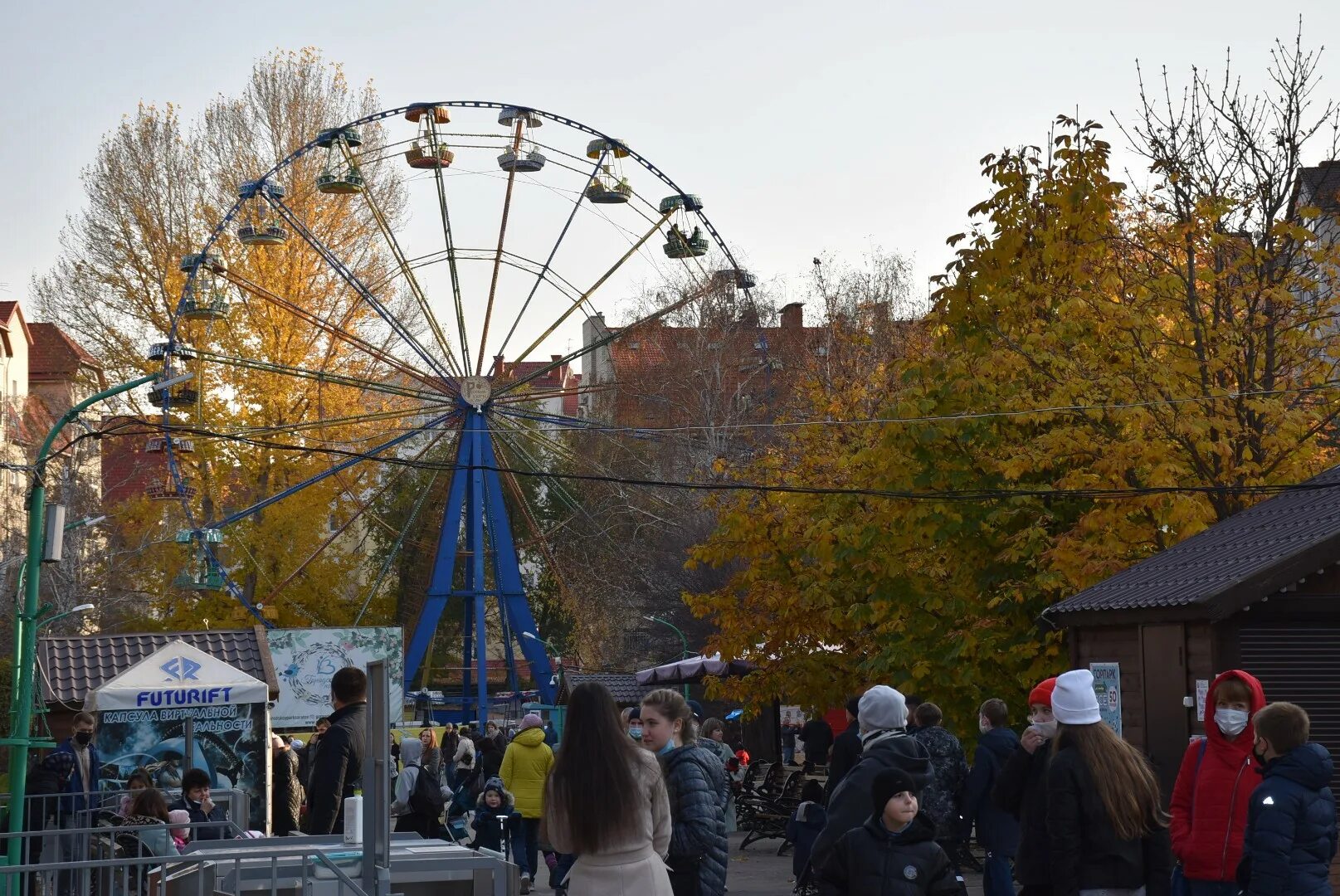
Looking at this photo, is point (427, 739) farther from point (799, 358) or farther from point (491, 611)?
point (491, 611)

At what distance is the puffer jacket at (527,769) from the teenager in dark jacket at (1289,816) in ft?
30.2

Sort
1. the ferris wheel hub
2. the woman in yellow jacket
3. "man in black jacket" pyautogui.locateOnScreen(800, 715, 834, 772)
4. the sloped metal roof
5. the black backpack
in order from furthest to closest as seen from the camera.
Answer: the ferris wheel hub, "man in black jacket" pyautogui.locateOnScreen(800, 715, 834, 772), the woman in yellow jacket, the black backpack, the sloped metal roof

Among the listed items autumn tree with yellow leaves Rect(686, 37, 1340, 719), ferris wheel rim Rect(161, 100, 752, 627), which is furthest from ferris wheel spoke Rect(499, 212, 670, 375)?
autumn tree with yellow leaves Rect(686, 37, 1340, 719)

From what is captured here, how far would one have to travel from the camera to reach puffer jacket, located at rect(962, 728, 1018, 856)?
11352mm

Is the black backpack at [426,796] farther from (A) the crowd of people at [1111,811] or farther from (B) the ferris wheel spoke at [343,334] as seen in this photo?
(B) the ferris wheel spoke at [343,334]

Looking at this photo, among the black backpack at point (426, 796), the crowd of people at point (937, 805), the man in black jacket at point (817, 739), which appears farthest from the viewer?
the man in black jacket at point (817, 739)

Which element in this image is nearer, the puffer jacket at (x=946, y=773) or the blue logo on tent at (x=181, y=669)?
the puffer jacket at (x=946, y=773)

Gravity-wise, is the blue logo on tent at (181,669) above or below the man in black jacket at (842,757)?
above

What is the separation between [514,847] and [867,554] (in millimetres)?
5315

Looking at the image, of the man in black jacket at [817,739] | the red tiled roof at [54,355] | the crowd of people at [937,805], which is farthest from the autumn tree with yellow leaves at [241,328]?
the crowd of people at [937,805]

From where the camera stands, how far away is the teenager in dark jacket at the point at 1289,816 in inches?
279

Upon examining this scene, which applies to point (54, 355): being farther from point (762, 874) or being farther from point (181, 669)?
point (762, 874)

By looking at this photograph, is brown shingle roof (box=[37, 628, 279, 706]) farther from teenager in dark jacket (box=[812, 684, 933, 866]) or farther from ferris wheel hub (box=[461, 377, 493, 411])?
ferris wheel hub (box=[461, 377, 493, 411])

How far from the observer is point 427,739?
21797 mm
